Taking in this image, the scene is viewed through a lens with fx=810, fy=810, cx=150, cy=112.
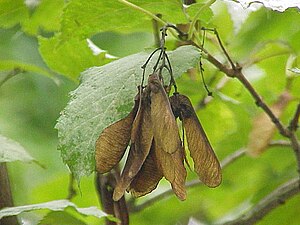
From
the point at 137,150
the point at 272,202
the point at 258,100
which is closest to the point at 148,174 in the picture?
the point at 137,150

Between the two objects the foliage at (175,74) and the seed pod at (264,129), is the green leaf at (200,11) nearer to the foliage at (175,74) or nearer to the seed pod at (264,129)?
the foliage at (175,74)

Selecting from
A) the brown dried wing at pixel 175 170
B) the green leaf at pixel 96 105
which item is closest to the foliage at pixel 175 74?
the green leaf at pixel 96 105

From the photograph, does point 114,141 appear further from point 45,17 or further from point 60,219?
point 45,17

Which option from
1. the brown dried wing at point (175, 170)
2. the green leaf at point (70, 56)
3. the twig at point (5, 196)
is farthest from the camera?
the green leaf at point (70, 56)

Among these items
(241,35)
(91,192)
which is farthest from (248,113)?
(91,192)

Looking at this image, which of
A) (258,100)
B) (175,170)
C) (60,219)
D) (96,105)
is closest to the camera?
(175,170)

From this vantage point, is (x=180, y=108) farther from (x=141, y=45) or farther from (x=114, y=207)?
(x=141, y=45)

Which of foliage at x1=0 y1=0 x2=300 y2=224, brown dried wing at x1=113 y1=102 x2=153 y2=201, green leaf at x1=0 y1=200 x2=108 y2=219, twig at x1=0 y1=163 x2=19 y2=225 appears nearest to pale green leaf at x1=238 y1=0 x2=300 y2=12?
foliage at x1=0 y1=0 x2=300 y2=224
